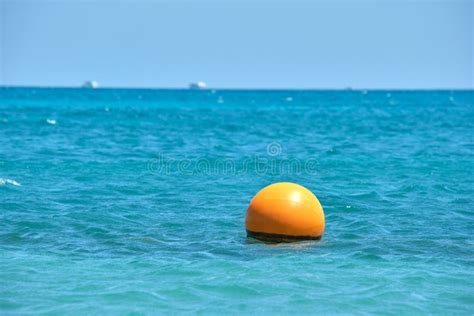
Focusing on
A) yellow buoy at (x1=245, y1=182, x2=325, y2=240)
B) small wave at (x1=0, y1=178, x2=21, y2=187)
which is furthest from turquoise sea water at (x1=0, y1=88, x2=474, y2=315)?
yellow buoy at (x1=245, y1=182, x2=325, y2=240)

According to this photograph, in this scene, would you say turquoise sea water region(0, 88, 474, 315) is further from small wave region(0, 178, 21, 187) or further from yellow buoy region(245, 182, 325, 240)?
yellow buoy region(245, 182, 325, 240)

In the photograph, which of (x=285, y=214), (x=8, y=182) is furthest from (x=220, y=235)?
(x=8, y=182)

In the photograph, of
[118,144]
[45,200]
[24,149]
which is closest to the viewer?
[45,200]

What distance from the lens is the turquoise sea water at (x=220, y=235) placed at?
8672 mm

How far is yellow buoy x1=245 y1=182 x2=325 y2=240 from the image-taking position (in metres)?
10.9

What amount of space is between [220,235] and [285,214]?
1.52m

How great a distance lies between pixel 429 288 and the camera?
30.1 feet

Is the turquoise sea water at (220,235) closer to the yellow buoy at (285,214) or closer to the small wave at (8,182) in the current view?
the small wave at (8,182)

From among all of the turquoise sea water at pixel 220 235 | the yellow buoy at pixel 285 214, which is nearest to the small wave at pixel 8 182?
the turquoise sea water at pixel 220 235

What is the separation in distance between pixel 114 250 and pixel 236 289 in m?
2.60

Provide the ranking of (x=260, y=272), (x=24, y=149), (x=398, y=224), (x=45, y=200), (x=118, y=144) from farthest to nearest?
(x=118, y=144) < (x=24, y=149) < (x=45, y=200) < (x=398, y=224) < (x=260, y=272)

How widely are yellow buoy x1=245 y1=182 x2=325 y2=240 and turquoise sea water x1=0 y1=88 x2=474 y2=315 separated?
0.20 m

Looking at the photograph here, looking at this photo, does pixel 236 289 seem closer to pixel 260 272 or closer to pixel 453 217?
Answer: pixel 260 272

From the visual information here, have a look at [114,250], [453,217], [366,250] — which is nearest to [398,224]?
[453,217]
